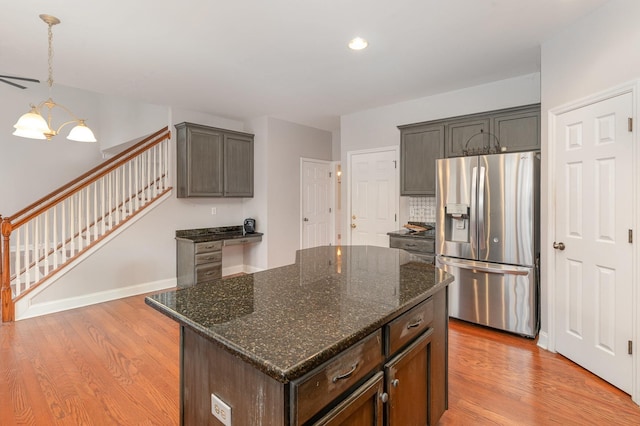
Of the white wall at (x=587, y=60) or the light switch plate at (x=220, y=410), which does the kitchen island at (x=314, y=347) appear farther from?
the white wall at (x=587, y=60)

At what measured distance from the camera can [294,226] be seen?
5789 mm

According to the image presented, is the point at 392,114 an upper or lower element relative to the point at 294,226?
upper

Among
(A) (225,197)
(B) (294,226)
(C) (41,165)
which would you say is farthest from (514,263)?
(C) (41,165)

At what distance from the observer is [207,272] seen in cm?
460

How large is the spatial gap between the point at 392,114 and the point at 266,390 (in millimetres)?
4400

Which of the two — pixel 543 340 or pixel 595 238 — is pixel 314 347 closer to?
pixel 595 238

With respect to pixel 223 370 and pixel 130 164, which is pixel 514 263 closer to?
pixel 223 370

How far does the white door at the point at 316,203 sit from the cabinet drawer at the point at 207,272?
171 cm

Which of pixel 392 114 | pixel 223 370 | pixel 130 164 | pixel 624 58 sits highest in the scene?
pixel 392 114

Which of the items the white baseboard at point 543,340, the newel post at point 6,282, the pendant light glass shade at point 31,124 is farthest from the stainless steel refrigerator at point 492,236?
the newel post at point 6,282

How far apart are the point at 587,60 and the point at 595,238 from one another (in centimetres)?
134

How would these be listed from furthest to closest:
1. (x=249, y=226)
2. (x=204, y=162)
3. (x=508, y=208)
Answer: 1. (x=249, y=226)
2. (x=204, y=162)
3. (x=508, y=208)

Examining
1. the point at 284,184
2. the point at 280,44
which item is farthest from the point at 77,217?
the point at 280,44

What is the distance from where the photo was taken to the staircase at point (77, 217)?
350cm
